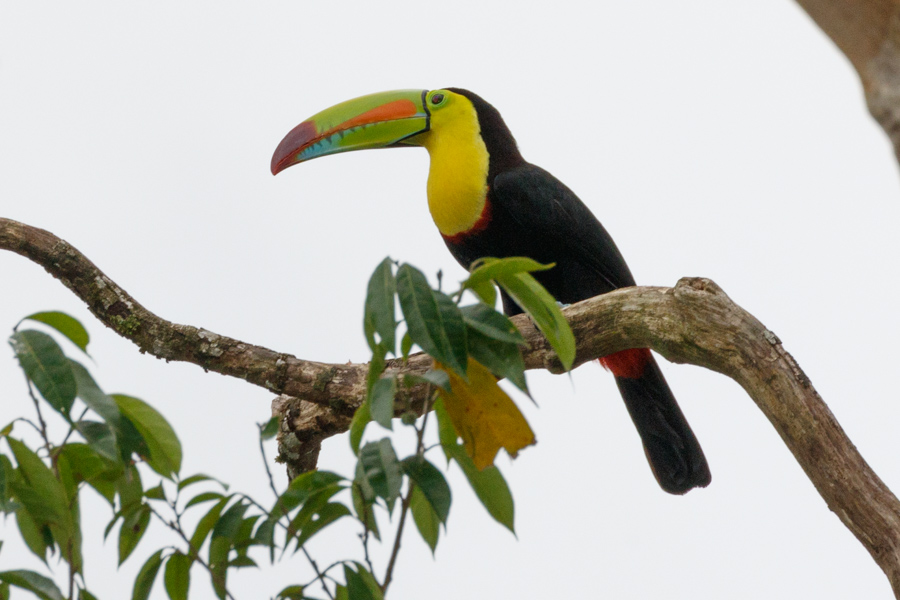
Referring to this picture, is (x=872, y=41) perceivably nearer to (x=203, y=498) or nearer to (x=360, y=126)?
(x=203, y=498)

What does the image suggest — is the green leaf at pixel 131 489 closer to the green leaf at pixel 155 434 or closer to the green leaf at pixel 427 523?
the green leaf at pixel 155 434

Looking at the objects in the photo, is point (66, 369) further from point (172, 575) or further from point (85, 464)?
point (172, 575)

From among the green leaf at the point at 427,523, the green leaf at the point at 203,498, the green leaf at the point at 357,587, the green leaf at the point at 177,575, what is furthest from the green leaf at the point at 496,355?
the green leaf at the point at 177,575

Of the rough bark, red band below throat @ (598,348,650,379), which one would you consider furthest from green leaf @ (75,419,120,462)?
red band below throat @ (598,348,650,379)

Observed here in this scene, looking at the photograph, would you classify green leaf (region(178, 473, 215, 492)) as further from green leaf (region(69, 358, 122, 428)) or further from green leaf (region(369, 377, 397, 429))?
green leaf (region(369, 377, 397, 429))

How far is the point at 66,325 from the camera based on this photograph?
1.18m

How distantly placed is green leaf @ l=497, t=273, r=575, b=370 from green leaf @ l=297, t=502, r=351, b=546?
0.37 m

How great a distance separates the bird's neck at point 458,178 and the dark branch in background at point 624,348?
2.11 ft

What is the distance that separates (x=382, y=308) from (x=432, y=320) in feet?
0.21

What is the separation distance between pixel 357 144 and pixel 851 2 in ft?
7.14

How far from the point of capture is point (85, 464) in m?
1.33

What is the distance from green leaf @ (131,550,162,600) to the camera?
1325 millimetres

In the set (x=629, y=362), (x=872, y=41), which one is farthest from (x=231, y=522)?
(x=629, y=362)

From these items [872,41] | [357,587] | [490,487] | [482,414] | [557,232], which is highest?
[557,232]
